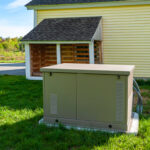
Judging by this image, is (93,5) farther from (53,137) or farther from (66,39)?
(53,137)

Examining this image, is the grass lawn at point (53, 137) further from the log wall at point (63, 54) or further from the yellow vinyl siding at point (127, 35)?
the log wall at point (63, 54)

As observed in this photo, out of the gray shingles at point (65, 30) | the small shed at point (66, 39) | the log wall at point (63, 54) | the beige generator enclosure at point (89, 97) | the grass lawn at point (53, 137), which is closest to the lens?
the grass lawn at point (53, 137)

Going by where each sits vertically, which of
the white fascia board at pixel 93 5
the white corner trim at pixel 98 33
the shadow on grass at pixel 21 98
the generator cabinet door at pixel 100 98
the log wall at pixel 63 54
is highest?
the white fascia board at pixel 93 5

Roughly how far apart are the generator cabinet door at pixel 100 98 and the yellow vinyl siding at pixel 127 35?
26.8 ft

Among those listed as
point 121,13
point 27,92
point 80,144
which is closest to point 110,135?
point 80,144

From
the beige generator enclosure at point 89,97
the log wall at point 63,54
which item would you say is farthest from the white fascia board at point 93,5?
the beige generator enclosure at point 89,97

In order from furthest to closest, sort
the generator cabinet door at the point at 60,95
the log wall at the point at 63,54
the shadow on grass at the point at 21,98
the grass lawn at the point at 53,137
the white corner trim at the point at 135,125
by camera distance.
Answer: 1. the log wall at the point at 63,54
2. the shadow on grass at the point at 21,98
3. the generator cabinet door at the point at 60,95
4. the white corner trim at the point at 135,125
5. the grass lawn at the point at 53,137

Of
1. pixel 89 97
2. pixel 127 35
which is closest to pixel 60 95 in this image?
pixel 89 97

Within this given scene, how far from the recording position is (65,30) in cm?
1212

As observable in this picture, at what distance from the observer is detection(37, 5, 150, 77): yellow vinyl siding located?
1198cm

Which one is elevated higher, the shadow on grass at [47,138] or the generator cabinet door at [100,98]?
the generator cabinet door at [100,98]

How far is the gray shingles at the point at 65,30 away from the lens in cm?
1136

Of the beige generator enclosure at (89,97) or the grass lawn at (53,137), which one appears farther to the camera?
the beige generator enclosure at (89,97)

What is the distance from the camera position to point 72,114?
4.80m
